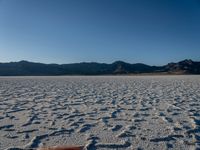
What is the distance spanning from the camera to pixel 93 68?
111438 millimetres

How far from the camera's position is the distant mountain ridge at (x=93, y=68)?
8625 cm

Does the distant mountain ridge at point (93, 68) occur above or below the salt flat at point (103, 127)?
above

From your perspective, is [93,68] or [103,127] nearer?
[103,127]

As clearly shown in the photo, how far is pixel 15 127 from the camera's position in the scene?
487 centimetres

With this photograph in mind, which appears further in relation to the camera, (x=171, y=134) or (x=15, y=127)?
(x=15, y=127)

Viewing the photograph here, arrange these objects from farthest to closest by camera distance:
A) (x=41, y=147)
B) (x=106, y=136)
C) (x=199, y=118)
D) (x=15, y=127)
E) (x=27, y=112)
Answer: (x=27, y=112)
(x=199, y=118)
(x=15, y=127)
(x=106, y=136)
(x=41, y=147)

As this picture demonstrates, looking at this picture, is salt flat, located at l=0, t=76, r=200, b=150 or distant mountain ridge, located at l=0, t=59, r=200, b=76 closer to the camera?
salt flat, located at l=0, t=76, r=200, b=150

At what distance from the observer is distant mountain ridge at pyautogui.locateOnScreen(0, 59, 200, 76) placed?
Result: 86.2 meters

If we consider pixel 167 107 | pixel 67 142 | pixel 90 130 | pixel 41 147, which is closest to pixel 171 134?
pixel 90 130

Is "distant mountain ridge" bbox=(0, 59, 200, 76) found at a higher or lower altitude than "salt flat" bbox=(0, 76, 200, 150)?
higher

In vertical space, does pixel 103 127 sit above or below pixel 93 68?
below

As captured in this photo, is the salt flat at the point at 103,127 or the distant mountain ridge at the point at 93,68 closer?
the salt flat at the point at 103,127

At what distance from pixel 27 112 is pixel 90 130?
8.04ft

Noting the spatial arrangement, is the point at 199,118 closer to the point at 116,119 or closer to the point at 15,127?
the point at 116,119
